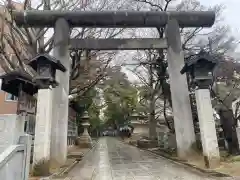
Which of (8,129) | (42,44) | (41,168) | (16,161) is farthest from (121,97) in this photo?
(16,161)

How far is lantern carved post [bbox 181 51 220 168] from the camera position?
794cm

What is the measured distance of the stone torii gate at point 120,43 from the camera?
10065mm

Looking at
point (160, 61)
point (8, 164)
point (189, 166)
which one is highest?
point (160, 61)

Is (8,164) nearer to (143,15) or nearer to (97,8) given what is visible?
(143,15)

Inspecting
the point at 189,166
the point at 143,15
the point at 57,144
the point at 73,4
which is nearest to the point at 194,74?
the point at 189,166

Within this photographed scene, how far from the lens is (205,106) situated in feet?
27.6

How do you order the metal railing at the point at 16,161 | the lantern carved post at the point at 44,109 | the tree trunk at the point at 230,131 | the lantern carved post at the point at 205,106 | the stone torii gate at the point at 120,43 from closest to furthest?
the metal railing at the point at 16,161, the lantern carved post at the point at 44,109, the lantern carved post at the point at 205,106, the stone torii gate at the point at 120,43, the tree trunk at the point at 230,131

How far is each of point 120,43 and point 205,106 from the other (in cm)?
524

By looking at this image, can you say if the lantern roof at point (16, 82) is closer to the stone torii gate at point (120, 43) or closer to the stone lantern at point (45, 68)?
the stone lantern at point (45, 68)

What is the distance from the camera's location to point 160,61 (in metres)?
14.7

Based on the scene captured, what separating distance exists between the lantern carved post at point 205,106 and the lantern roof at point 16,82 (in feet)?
20.1

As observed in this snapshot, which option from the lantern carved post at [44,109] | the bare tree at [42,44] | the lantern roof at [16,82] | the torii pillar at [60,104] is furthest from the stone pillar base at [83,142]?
the lantern roof at [16,82]

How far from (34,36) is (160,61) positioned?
8.36 metres

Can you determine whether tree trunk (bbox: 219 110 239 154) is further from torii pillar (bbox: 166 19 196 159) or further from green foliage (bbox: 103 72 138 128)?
green foliage (bbox: 103 72 138 128)
